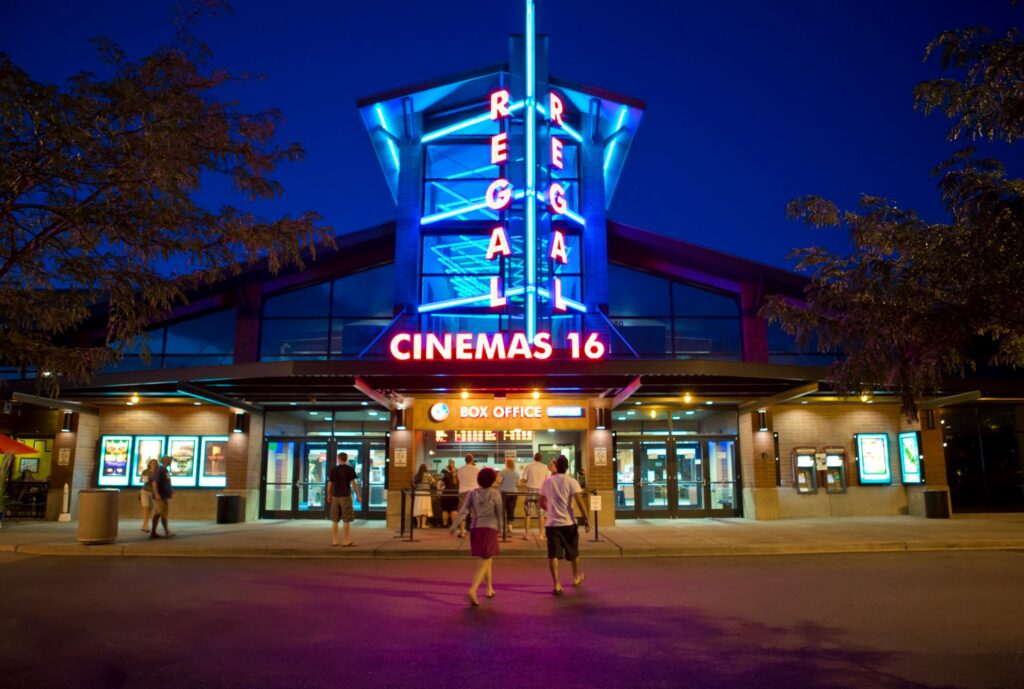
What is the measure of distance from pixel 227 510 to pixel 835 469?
706 inches

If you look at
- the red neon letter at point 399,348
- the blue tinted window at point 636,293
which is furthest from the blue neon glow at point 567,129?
the red neon letter at point 399,348

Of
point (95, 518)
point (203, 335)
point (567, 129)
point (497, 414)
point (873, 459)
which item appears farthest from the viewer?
point (567, 129)

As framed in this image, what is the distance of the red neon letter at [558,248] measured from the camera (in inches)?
877

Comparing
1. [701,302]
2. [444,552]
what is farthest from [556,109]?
[444,552]

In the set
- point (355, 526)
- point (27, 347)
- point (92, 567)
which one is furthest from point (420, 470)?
point (27, 347)

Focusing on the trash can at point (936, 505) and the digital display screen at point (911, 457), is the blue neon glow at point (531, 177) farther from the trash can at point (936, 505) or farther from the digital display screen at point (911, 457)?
the trash can at point (936, 505)

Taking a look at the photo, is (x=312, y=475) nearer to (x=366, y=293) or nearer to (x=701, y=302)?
(x=366, y=293)

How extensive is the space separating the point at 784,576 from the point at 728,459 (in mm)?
12052

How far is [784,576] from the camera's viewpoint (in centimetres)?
1165

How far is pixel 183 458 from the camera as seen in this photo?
23.3 m

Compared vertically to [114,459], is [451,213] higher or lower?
higher

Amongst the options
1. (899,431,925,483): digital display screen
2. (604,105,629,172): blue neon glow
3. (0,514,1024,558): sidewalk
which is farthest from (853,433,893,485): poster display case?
(604,105,629,172): blue neon glow

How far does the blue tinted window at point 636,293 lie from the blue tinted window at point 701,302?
0.35 m

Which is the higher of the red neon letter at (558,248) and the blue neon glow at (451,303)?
the red neon letter at (558,248)
